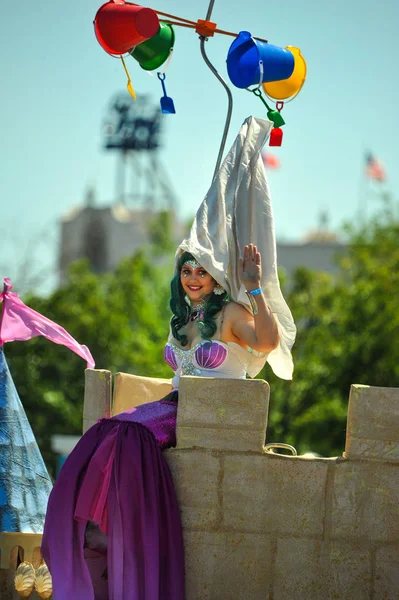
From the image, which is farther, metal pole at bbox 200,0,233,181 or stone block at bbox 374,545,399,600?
metal pole at bbox 200,0,233,181

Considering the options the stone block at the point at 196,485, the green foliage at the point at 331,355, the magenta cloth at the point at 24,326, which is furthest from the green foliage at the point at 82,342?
the stone block at the point at 196,485

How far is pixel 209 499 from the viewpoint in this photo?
Result: 5.13 m

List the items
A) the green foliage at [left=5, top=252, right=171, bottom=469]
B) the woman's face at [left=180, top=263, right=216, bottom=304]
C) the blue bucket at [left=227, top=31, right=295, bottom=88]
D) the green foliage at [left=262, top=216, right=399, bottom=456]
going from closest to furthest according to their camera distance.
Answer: the woman's face at [left=180, top=263, right=216, bottom=304], the blue bucket at [left=227, top=31, right=295, bottom=88], the green foliage at [left=262, top=216, right=399, bottom=456], the green foliage at [left=5, top=252, right=171, bottom=469]

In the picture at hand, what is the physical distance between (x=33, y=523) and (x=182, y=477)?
46.9 inches

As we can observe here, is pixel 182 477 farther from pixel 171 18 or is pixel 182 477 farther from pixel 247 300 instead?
pixel 171 18

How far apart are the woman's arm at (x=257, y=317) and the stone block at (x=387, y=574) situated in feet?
3.91

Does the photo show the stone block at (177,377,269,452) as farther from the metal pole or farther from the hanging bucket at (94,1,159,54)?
the hanging bucket at (94,1,159,54)

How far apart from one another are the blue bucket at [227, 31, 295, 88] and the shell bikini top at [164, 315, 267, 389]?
4.67 ft

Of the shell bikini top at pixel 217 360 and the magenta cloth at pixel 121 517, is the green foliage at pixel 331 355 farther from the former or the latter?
the magenta cloth at pixel 121 517

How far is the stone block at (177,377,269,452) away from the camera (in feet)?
16.7

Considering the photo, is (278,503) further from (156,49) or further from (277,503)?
(156,49)

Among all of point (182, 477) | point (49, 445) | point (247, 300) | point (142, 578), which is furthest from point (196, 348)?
point (49, 445)

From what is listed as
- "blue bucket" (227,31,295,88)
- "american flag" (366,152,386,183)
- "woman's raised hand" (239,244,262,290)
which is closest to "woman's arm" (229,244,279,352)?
"woman's raised hand" (239,244,262,290)

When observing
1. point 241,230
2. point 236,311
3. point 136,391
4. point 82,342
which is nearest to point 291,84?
point 241,230
